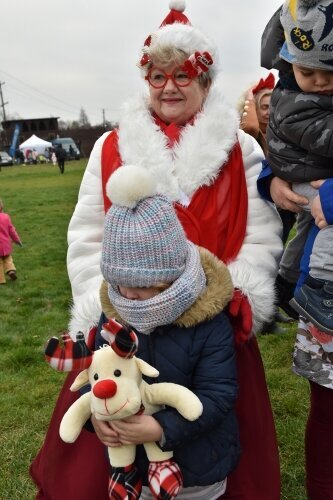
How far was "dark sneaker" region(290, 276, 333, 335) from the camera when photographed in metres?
1.78

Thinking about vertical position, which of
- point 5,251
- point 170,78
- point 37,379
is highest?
point 170,78

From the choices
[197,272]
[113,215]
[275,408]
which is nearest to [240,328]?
[197,272]

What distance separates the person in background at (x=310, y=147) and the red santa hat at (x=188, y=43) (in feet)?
1.00

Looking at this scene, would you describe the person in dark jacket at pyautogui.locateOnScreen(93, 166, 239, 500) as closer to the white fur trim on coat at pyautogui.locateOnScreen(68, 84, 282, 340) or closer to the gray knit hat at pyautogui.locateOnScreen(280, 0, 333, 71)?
the white fur trim on coat at pyautogui.locateOnScreen(68, 84, 282, 340)

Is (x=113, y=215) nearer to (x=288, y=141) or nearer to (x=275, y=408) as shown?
(x=288, y=141)

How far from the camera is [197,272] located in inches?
66.3

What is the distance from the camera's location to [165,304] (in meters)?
1.60

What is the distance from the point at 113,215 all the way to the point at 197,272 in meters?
0.31

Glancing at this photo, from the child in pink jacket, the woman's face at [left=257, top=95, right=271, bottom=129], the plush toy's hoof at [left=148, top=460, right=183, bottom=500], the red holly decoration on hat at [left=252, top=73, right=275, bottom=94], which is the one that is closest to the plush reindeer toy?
the plush toy's hoof at [left=148, top=460, right=183, bottom=500]

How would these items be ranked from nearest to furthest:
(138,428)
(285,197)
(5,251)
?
(138,428) < (285,197) < (5,251)

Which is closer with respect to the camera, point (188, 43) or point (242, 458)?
point (242, 458)

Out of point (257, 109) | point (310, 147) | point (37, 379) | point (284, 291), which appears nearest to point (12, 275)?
point (37, 379)

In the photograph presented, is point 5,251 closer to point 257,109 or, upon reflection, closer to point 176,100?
point 257,109

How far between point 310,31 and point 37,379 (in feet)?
10.4
